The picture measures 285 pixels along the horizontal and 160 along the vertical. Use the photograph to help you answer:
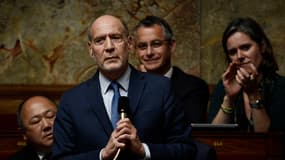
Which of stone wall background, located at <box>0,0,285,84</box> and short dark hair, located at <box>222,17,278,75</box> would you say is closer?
short dark hair, located at <box>222,17,278,75</box>

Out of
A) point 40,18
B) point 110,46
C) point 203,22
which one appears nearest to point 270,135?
point 110,46

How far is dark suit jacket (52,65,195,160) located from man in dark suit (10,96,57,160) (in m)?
1.08

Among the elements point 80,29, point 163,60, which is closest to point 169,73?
point 163,60

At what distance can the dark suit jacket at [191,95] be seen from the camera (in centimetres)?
566

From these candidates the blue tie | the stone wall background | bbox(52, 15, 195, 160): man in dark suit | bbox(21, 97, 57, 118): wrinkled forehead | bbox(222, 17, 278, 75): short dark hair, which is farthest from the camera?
the stone wall background

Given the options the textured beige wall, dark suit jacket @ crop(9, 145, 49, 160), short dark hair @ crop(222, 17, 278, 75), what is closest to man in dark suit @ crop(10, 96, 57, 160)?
dark suit jacket @ crop(9, 145, 49, 160)

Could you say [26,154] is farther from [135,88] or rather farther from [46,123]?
[135,88]

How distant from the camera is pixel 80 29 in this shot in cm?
769

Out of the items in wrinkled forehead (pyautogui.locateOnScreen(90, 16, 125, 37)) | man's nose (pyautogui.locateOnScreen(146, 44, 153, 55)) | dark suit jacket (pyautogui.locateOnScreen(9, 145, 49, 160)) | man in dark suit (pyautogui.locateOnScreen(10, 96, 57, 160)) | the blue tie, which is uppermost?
wrinkled forehead (pyautogui.locateOnScreen(90, 16, 125, 37))

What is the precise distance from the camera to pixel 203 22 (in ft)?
25.1

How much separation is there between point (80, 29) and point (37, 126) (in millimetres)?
2267

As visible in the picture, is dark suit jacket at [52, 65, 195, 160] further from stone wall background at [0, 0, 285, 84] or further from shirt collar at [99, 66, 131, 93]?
stone wall background at [0, 0, 285, 84]

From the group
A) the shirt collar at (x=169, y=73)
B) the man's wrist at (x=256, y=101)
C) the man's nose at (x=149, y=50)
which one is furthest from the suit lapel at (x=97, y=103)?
the shirt collar at (x=169, y=73)

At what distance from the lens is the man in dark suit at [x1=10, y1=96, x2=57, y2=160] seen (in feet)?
18.0
